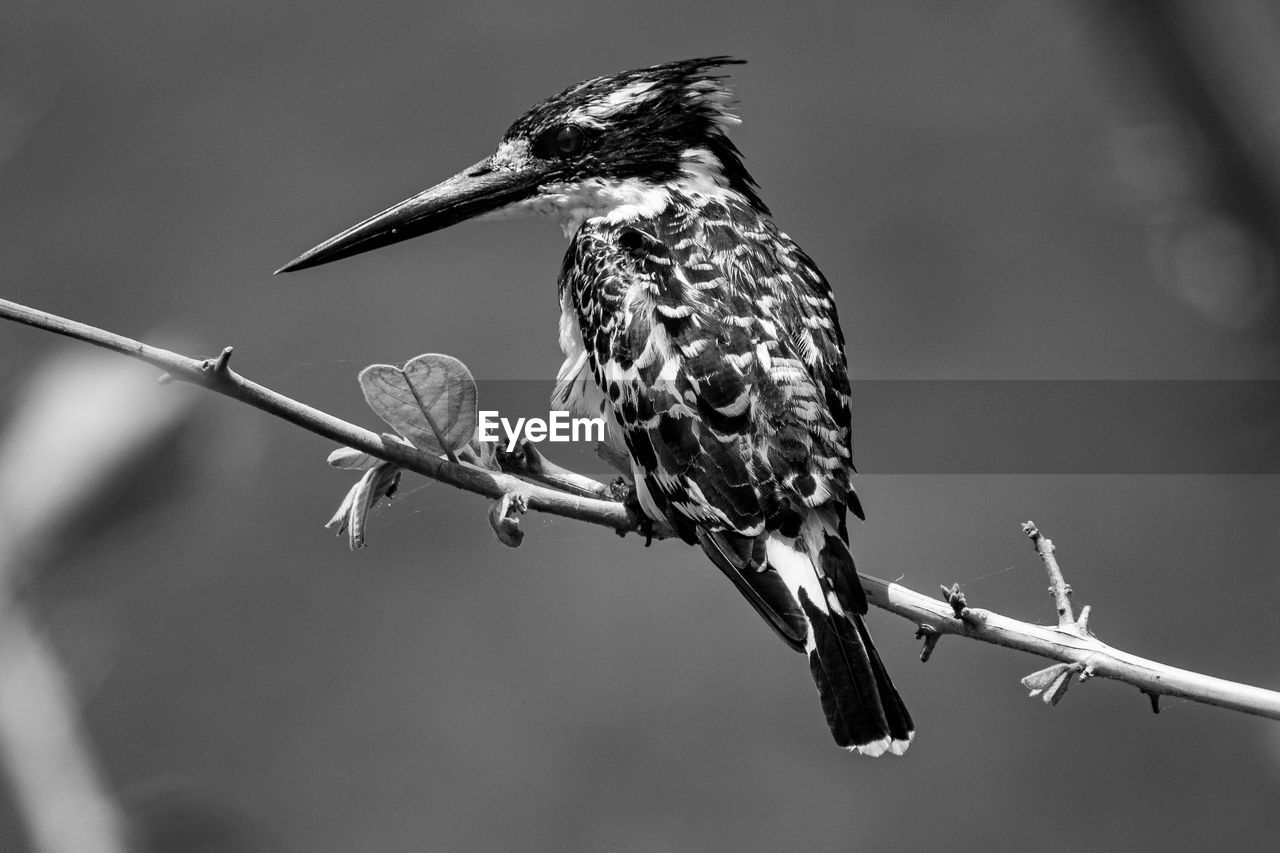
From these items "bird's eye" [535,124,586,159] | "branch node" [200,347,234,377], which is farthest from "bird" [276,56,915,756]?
"branch node" [200,347,234,377]

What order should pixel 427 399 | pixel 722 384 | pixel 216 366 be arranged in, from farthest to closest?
pixel 722 384 → pixel 427 399 → pixel 216 366

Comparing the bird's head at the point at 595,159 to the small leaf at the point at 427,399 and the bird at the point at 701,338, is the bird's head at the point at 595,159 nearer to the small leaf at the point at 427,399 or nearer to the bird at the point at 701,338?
the bird at the point at 701,338

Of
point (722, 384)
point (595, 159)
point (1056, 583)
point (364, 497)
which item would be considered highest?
point (595, 159)

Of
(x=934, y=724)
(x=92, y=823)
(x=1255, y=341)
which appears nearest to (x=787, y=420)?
(x=92, y=823)

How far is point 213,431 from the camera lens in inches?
26.0

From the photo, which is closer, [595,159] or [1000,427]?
[595,159]

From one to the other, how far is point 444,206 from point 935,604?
2.68 feet

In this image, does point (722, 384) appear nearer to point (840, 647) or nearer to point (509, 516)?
point (840, 647)

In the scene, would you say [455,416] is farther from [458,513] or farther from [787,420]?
[458,513]

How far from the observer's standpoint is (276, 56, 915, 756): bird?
1227 mm

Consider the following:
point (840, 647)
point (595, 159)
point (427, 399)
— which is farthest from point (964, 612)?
point (595, 159)

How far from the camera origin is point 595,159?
5.28 ft

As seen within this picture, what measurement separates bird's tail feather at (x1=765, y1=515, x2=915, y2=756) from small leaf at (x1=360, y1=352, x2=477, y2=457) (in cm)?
40

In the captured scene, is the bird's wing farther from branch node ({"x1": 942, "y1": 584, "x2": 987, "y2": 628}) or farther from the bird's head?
branch node ({"x1": 942, "y1": 584, "x2": 987, "y2": 628})
